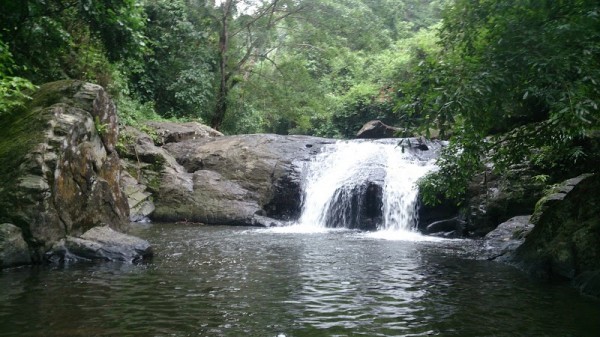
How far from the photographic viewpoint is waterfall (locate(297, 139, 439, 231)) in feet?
50.4

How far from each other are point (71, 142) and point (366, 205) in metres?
9.31

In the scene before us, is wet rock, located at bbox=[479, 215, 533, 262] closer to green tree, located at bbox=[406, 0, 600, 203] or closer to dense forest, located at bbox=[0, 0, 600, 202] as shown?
dense forest, located at bbox=[0, 0, 600, 202]

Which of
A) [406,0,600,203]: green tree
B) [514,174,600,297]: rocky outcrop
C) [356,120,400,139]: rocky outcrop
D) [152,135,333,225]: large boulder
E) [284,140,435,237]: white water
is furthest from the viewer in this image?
[356,120,400,139]: rocky outcrop

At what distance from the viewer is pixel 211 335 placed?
473cm

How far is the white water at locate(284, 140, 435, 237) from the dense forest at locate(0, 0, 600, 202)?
3.63 metres

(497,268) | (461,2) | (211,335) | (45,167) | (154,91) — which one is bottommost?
(211,335)

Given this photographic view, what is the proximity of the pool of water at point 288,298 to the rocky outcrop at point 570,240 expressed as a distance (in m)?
0.42

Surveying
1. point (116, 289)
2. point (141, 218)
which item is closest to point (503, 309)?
point (116, 289)

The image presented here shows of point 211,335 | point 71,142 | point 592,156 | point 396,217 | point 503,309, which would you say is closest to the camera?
point 211,335

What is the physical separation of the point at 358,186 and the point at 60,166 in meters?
9.80

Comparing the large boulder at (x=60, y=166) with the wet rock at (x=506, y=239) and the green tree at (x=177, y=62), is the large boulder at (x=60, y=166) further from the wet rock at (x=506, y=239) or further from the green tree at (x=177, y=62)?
the green tree at (x=177, y=62)

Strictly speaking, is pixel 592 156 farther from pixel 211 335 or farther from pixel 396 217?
pixel 211 335

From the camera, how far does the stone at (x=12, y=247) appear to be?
7191mm

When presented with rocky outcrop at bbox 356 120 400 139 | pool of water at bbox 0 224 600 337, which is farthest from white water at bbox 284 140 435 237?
rocky outcrop at bbox 356 120 400 139
